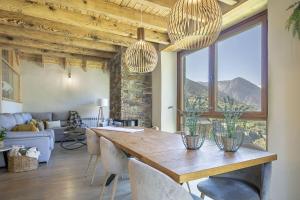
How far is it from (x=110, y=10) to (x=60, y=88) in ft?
15.9

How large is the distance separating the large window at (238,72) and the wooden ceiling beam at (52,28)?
1.78 meters

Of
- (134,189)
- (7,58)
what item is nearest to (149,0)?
(134,189)

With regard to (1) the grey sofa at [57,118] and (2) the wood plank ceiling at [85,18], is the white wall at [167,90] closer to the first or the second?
(2) the wood plank ceiling at [85,18]

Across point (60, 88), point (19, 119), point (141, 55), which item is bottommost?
point (19, 119)

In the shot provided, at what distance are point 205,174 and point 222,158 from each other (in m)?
0.28

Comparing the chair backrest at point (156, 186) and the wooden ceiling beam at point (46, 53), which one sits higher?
the wooden ceiling beam at point (46, 53)

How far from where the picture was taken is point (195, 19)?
1.80 meters

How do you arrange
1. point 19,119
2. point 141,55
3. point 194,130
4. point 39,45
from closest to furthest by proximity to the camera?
point 194,130, point 141,55, point 19,119, point 39,45

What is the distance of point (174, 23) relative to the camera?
75.4 inches

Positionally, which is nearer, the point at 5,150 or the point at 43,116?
the point at 5,150

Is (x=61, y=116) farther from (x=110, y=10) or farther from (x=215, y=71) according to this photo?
(x=215, y=71)

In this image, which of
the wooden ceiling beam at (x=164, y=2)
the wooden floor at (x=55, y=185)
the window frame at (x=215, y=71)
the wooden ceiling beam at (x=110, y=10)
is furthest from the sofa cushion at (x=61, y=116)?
the wooden ceiling beam at (x=164, y=2)

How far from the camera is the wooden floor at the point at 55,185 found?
2.45 m

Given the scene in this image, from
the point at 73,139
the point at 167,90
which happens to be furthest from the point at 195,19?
the point at 73,139
